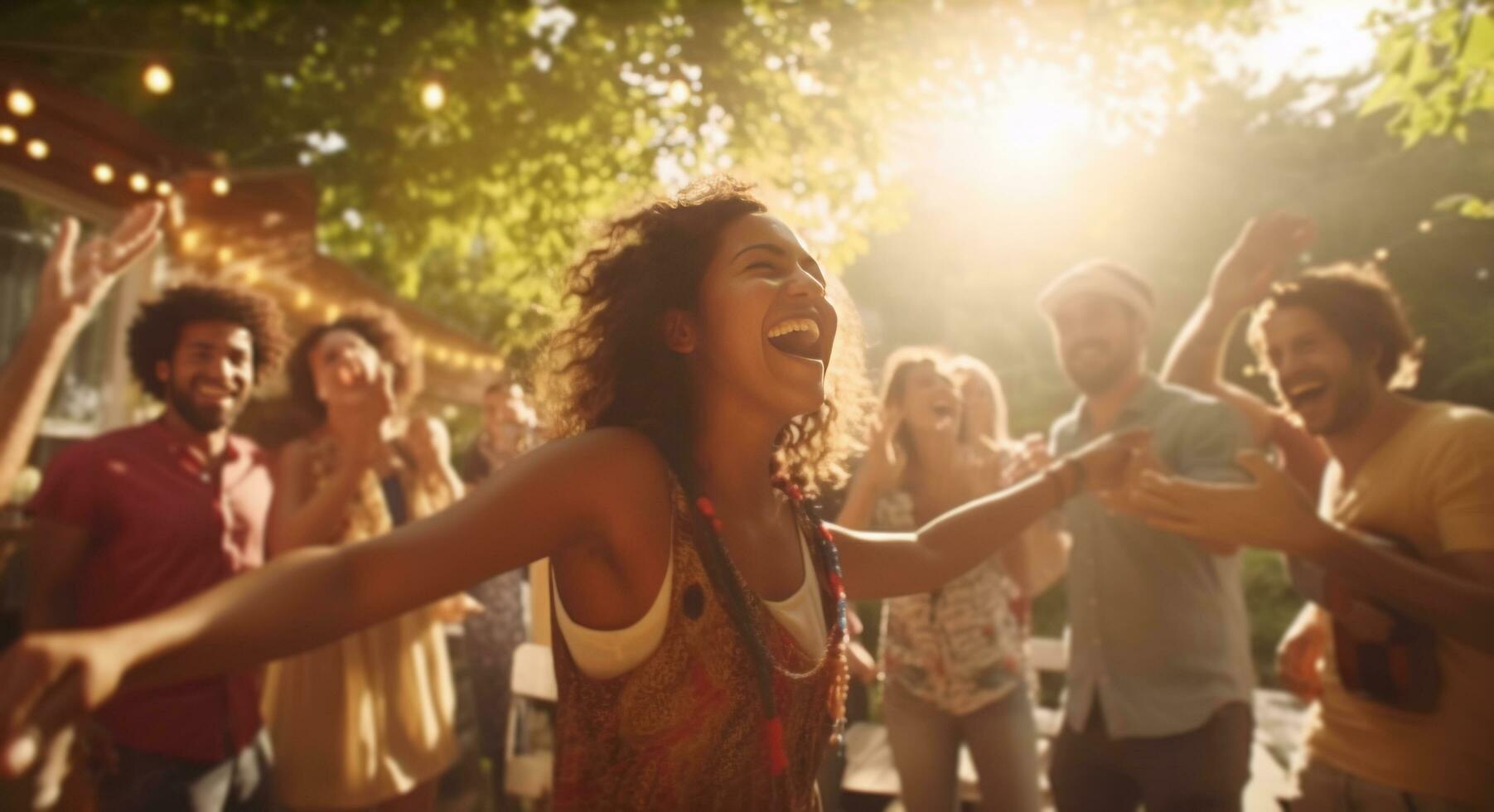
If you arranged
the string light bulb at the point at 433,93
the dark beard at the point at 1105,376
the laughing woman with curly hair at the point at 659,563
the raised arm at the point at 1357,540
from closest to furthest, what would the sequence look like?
the laughing woman with curly hair at the point at 659,563, the raised arm at the point at 1357,540, the dark beard at the point at 1105,376, the string light bulb at the point at 433,93

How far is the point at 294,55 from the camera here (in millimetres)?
8680

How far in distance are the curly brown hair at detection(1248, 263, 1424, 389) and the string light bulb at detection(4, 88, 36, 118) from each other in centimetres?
722

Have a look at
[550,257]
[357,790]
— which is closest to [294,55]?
[550,257]

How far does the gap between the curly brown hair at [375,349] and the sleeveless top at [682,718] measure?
9.87 feet

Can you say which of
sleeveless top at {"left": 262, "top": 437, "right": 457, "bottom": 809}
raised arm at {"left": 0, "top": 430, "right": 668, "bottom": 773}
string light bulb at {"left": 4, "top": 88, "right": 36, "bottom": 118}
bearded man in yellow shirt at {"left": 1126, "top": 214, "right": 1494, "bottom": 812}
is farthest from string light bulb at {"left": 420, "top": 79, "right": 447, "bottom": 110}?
raised arm at {"left": 0, "top": 430, "right": 668, "bottom": 773}

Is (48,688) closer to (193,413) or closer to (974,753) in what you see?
(193,413)

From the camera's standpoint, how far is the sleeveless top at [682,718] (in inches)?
58.1

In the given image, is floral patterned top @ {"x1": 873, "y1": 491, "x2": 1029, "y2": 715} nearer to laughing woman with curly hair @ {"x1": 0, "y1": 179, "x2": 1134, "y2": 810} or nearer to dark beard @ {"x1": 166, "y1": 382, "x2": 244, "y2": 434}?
laughing woman with curly hair @ {"x1": 0, "y1": 179, "x2": 1134, "y2": 810}

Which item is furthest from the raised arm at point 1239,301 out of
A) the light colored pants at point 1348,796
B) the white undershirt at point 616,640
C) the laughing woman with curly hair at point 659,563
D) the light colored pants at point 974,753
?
the white undershirt at point 616,640

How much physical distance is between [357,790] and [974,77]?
753 centimetres

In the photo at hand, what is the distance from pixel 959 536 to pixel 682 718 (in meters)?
1.01

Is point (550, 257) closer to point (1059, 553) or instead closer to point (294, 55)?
point (294, 55)

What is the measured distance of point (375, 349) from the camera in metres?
4.31

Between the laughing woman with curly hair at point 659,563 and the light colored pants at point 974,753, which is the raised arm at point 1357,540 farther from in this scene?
the light colored pants at point 974,753
